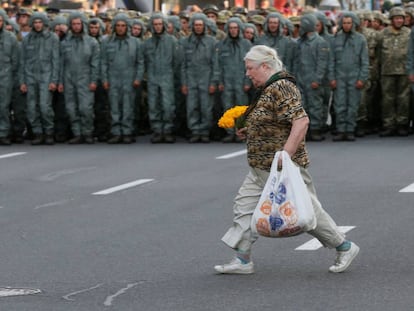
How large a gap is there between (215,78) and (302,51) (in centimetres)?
141

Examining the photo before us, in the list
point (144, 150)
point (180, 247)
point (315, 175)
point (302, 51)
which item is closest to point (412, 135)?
point (302, 51)

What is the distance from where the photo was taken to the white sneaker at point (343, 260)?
10.8m

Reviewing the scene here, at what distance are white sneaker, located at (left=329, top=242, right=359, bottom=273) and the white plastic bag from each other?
1.78ft

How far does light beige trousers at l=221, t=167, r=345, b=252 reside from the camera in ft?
35.5

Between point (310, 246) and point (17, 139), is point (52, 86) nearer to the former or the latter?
point (17, 139)

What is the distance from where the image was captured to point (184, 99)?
82.0ft

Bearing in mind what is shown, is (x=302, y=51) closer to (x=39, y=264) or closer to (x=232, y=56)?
(x=232, y=56)

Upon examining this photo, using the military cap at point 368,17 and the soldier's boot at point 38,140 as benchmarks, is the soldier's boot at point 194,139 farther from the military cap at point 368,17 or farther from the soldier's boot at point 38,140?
the military cap at point 368,17

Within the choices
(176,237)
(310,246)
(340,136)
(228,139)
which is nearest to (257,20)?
(228,139)

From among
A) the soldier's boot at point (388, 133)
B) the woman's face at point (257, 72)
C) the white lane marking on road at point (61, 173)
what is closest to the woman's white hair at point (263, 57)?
the woman's face at point (257, 72)

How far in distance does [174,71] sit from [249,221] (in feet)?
44.6

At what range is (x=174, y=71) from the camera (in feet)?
79.9

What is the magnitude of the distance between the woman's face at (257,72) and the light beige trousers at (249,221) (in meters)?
0.64

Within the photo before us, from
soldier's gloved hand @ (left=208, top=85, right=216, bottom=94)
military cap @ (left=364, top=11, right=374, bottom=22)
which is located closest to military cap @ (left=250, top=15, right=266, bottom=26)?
military cap @ (left=364, top=11, right=374, bottom=22)
